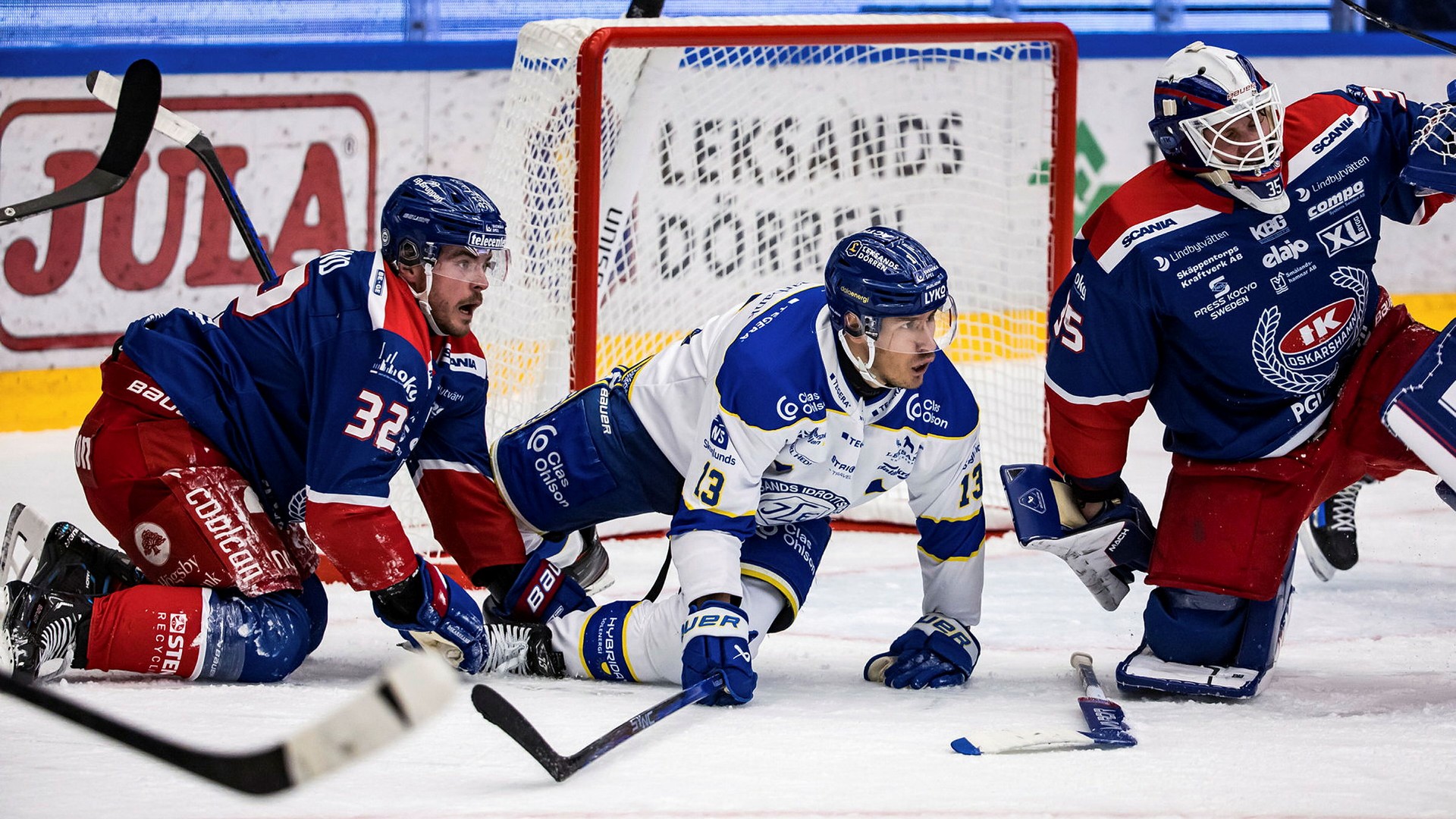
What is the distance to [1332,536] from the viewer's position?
3576 millimetres

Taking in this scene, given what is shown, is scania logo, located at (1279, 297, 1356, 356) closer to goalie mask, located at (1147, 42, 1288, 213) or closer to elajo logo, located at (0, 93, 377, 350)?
goalie mask, located at (1147, 42, 1288, 213)

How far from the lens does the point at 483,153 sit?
546 centimetres

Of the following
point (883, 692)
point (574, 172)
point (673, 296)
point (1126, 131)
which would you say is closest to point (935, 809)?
point (883, 692)

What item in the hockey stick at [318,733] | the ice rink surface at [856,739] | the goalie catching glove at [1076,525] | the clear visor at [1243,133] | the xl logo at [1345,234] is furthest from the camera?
the goalie catching glove at [1076,525]

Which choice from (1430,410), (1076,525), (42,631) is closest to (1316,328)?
(1430,410)

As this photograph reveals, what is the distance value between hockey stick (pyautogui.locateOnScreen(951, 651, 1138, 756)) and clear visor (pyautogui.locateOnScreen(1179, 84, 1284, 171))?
853 mm

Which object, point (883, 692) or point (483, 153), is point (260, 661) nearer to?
point (883, 692)

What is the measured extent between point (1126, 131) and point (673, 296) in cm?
249

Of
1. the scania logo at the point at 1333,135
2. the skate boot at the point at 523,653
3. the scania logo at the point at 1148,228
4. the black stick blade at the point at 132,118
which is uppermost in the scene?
the scania logo at the point at 1333,135

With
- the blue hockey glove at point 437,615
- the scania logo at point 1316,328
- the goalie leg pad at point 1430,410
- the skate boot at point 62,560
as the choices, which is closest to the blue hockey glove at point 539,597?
the blue hockey glove at point 437,615

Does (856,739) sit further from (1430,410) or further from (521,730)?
(1430,410)

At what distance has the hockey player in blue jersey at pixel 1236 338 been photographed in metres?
2.56

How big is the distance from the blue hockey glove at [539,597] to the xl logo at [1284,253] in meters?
1.25

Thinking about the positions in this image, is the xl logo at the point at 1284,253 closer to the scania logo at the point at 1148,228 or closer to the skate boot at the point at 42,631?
the scania logo at the point at 1148,228
